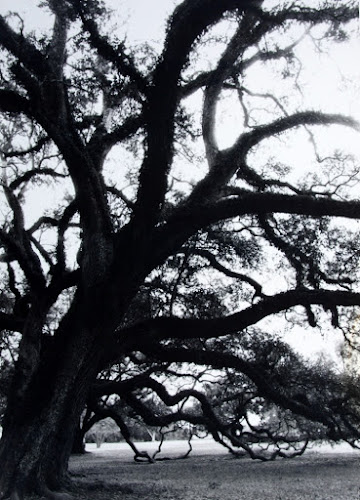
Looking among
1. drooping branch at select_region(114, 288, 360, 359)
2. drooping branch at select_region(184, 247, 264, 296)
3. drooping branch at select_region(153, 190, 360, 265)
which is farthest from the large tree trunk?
drooping branch at select_region(184, 247, 264, 296)

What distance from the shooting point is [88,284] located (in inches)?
202

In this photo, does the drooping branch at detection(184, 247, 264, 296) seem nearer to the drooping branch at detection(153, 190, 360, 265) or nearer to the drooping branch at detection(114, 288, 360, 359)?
the drooping branch at detection(114, 288, 360, 359)

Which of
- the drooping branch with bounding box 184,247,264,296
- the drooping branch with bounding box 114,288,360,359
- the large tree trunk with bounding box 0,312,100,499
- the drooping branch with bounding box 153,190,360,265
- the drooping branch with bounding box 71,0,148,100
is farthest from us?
the drooping branch with bounding box 184,247,264,296

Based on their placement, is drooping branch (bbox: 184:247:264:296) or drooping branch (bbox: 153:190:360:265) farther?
drooping branch (bbox: 184:247:264:296)

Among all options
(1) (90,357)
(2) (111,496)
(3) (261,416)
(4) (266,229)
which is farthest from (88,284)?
(3) (261,416)

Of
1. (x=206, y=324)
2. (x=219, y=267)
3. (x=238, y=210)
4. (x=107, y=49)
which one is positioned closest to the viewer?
(x=238, y=210)

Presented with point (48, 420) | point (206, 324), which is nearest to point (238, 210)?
point (206, 324)

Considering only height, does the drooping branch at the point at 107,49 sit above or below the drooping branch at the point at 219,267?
above

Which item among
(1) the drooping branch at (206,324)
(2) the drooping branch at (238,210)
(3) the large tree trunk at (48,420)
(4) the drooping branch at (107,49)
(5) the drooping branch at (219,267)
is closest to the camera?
(3) the large tree trunk at (48,420)

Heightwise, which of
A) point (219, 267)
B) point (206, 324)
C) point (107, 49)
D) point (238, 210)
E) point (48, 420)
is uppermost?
point (107, 49)

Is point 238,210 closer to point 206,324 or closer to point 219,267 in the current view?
point 206,324

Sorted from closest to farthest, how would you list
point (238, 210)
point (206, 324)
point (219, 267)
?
point (238, 210)
point (206, 324)
point (219, 267)

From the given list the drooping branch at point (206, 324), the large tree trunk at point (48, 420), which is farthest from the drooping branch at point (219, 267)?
the large tree trunk at point (48, 420)

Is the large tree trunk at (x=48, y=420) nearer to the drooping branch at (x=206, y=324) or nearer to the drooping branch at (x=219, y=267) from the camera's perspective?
the drooping branch at (x=206, y=324)
